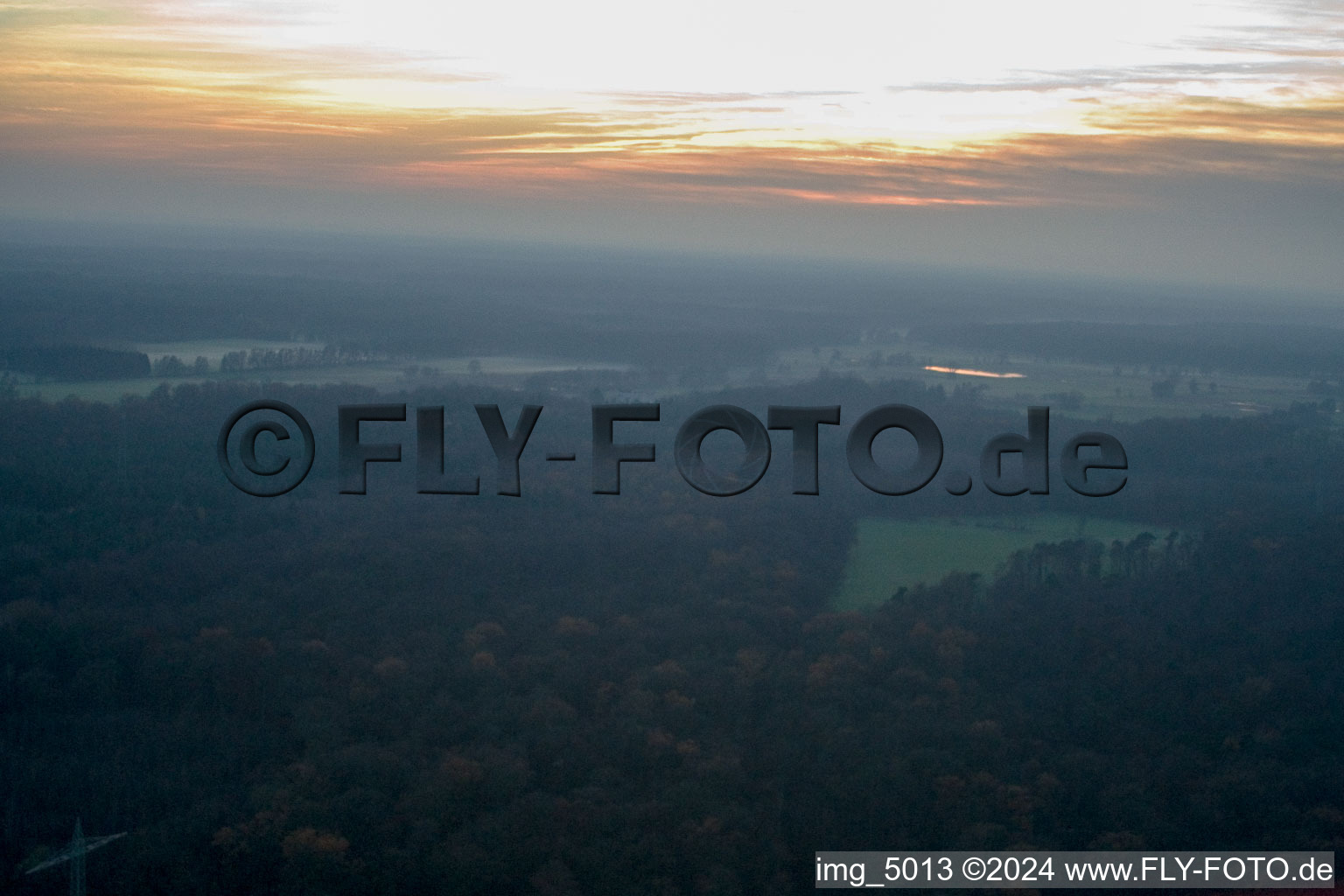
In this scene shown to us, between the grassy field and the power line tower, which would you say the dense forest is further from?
the grassy field

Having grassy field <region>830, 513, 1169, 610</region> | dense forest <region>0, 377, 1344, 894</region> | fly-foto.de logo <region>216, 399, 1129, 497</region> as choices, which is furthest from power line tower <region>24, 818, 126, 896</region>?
grassy field <region>830, 513, 1169, 610</region>

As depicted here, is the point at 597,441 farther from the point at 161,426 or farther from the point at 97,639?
the point at 161,426

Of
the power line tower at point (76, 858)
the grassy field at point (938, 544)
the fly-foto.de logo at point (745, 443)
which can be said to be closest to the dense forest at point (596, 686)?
the power line tower at point (76, 858)

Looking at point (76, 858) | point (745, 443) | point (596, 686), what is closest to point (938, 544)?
point (596, 686)

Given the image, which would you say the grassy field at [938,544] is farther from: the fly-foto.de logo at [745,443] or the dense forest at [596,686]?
the fly-foto.de logo at [745,443]

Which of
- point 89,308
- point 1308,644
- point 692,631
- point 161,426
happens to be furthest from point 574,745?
point 89,308
